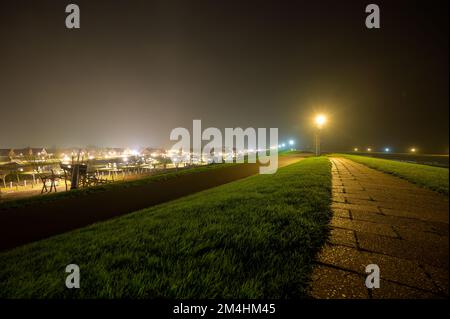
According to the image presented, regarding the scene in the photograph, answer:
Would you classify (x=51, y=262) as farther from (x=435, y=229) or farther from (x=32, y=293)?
(x=435, y=229)

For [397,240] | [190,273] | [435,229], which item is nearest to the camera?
[190,273]

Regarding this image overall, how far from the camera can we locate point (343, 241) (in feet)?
9.31

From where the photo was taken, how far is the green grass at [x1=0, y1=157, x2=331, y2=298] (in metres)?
1.93

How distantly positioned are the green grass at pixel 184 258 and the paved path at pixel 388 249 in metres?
0.26

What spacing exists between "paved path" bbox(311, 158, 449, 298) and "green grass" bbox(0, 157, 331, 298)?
0.26 meters

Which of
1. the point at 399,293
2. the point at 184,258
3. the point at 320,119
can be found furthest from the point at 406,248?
the point at 320,119

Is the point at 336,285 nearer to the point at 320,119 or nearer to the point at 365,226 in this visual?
the point at 365,226

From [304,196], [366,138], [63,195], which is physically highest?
[366,138]

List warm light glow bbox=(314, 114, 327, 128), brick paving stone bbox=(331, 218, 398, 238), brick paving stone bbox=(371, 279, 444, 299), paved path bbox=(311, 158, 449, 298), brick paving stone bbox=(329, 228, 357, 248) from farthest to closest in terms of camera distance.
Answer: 1. warm light glow bbox=(314, 114, 327, 128)
2. brick paving stone bbox=(331, 218, 398, 238)
3. brick paving stone bbox=(329, 228, 357, 248)
4. paved path bbox=(311, 158, 449, 298)
5. brick paving stone bbox=(371, 279, 444, 299)

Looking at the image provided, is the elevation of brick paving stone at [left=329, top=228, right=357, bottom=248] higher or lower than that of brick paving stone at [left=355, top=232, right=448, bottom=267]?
lower

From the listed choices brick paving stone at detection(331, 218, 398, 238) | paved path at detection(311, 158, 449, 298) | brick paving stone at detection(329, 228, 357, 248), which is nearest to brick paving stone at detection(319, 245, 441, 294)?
paved path at detection(311, 158, 449, 298)

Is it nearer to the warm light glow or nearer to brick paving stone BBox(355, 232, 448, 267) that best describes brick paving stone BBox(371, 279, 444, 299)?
brick paving stone BBox(355, 232, 448, 267)
